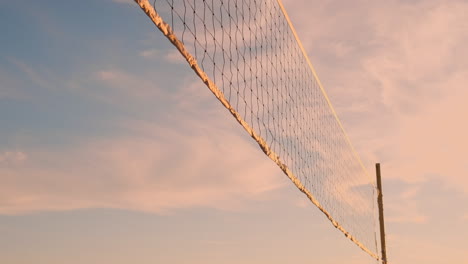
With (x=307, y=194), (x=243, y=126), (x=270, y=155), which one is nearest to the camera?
(x=243, y=126)

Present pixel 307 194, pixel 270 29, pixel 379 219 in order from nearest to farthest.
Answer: pixel 270 29 → pixel 307 194 → pixel 379 219

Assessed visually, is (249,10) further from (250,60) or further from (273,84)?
(273,84)

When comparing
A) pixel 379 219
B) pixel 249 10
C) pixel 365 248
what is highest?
pixel 249 10

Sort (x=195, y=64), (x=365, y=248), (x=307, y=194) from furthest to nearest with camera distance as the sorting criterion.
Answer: (x=365, y=248) < (x=307, y=194) < (x=195, y=64)

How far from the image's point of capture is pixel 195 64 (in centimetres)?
478

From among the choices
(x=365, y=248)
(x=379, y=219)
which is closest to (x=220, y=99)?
(x=365, y=248)

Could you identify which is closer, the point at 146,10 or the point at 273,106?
the point at 146,10

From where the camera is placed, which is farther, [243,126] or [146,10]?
[243,126]

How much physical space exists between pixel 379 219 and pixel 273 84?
8.79m

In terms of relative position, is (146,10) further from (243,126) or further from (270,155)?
(270,155)

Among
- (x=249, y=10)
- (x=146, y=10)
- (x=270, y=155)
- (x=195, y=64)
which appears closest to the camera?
(x=146, y=10)

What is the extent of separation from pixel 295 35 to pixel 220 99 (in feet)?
12.5

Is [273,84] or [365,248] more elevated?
[273,84]

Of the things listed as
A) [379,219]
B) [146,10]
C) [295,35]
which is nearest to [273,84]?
[295,35]
